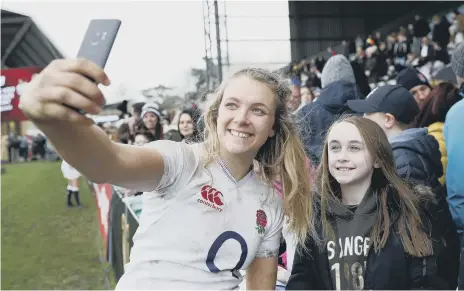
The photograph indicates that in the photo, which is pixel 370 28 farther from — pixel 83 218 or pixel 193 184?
pixel 193 184

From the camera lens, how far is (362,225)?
2039mm

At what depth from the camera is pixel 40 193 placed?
12.9 m

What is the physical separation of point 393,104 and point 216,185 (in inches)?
66.3

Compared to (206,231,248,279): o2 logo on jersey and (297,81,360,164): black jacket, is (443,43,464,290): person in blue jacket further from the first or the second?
(206,231,248,279): o2 logo on jersey

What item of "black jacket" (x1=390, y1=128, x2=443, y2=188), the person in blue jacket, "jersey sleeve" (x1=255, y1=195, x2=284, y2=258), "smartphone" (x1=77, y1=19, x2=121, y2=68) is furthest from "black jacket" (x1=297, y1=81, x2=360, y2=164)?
"smartphone" (x1=77, y1=19, x2=121, y2=68)

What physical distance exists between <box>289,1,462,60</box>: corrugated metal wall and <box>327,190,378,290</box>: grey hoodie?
1131 inches

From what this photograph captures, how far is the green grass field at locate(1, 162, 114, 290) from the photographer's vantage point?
561cm

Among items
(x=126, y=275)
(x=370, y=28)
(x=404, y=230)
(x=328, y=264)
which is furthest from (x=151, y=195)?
(x=370, y=28)

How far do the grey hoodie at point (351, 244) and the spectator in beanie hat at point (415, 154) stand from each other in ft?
0.87

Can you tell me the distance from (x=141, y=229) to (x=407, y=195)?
3.82 feet

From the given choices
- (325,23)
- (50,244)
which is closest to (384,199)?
(50,244)

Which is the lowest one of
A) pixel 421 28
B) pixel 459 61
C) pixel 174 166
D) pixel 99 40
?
pixel 174 166

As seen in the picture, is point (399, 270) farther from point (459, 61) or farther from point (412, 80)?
point (412, 80)

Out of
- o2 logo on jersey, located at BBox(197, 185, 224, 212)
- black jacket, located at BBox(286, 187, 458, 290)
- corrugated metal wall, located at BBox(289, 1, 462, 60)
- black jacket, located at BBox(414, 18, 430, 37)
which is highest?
corrugated metal wall, located at BBox(289, 1, 462, 60)
